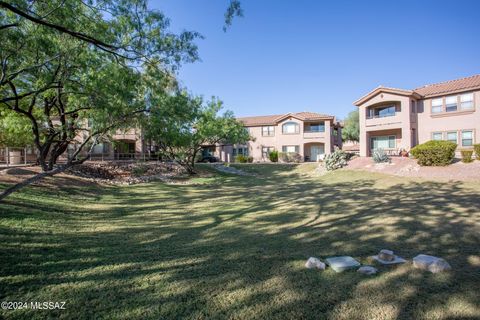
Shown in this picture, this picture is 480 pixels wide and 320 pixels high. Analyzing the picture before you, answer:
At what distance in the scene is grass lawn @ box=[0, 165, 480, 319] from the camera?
129 inches

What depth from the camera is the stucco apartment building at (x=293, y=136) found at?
37094 millimetres

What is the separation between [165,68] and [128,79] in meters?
1.29

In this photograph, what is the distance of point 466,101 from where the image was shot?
2258cm

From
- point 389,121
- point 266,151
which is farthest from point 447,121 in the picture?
point 266,151

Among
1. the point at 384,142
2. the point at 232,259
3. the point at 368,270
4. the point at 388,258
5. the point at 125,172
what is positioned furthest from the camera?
the point at 384,142

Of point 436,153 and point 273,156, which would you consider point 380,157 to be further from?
point 273,156

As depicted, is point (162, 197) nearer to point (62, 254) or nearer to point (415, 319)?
point (62, 254)

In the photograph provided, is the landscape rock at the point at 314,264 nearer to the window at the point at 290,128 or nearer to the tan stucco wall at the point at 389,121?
the tan stucco wall at the point at 389,121

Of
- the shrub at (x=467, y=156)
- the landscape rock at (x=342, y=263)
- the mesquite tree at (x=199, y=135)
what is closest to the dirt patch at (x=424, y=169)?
the shrub at (x=467, y=156)

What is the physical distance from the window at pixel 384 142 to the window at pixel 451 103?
205 inches

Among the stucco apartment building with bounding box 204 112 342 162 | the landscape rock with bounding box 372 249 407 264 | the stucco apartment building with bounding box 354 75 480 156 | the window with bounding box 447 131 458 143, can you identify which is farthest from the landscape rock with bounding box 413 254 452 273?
the stucco apartment building with bounding box 204 112 342 162

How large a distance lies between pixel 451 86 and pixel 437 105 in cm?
198

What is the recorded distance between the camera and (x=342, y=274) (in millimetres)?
4121

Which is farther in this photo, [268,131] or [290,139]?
[268,131]
